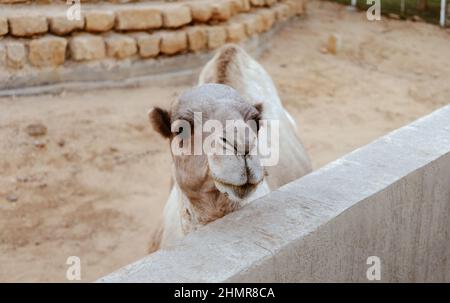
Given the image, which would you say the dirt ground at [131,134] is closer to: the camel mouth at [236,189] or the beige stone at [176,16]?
the beige stone at [176,16]

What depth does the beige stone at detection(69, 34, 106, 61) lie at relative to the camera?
7.34 meters

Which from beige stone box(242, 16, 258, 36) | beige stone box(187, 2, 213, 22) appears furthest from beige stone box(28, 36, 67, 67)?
beige stone box(242, 16, 258, 36)

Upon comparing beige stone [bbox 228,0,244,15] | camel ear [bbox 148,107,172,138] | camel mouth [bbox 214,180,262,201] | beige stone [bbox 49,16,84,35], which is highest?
camel ear [bbox 148,107,172,138]

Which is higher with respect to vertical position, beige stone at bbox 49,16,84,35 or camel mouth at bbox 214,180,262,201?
camel mouth at bbox 214,180,262,201

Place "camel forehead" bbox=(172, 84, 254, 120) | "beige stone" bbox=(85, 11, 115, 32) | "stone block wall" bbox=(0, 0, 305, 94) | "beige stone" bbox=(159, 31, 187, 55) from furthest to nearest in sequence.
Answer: "beige stone" bbox=(159, 31, 187, 55) → "beige stone" bbox=(85, 11, 115, 32) → "stone block wall" bbox=(0, 0, 305, 94) → "camel forehead" bbox=(172, 84, 254, 120)

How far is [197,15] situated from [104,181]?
Result: 3.22m

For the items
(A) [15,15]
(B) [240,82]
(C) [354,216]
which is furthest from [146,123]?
(C) [354,216]

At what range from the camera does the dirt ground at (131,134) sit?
16.2 ft

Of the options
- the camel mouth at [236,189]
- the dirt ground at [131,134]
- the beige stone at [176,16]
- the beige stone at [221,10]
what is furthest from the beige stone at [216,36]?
the camel mouth at [236,189]

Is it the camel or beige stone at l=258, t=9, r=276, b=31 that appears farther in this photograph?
beige stone at l=258, t=9, r=276, b=31

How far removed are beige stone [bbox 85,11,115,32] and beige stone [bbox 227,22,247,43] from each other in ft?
5.47

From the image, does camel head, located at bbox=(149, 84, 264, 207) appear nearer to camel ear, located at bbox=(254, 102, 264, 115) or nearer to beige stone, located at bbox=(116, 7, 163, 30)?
camel ear, located at bbox=(254, 102, 264, 115)
